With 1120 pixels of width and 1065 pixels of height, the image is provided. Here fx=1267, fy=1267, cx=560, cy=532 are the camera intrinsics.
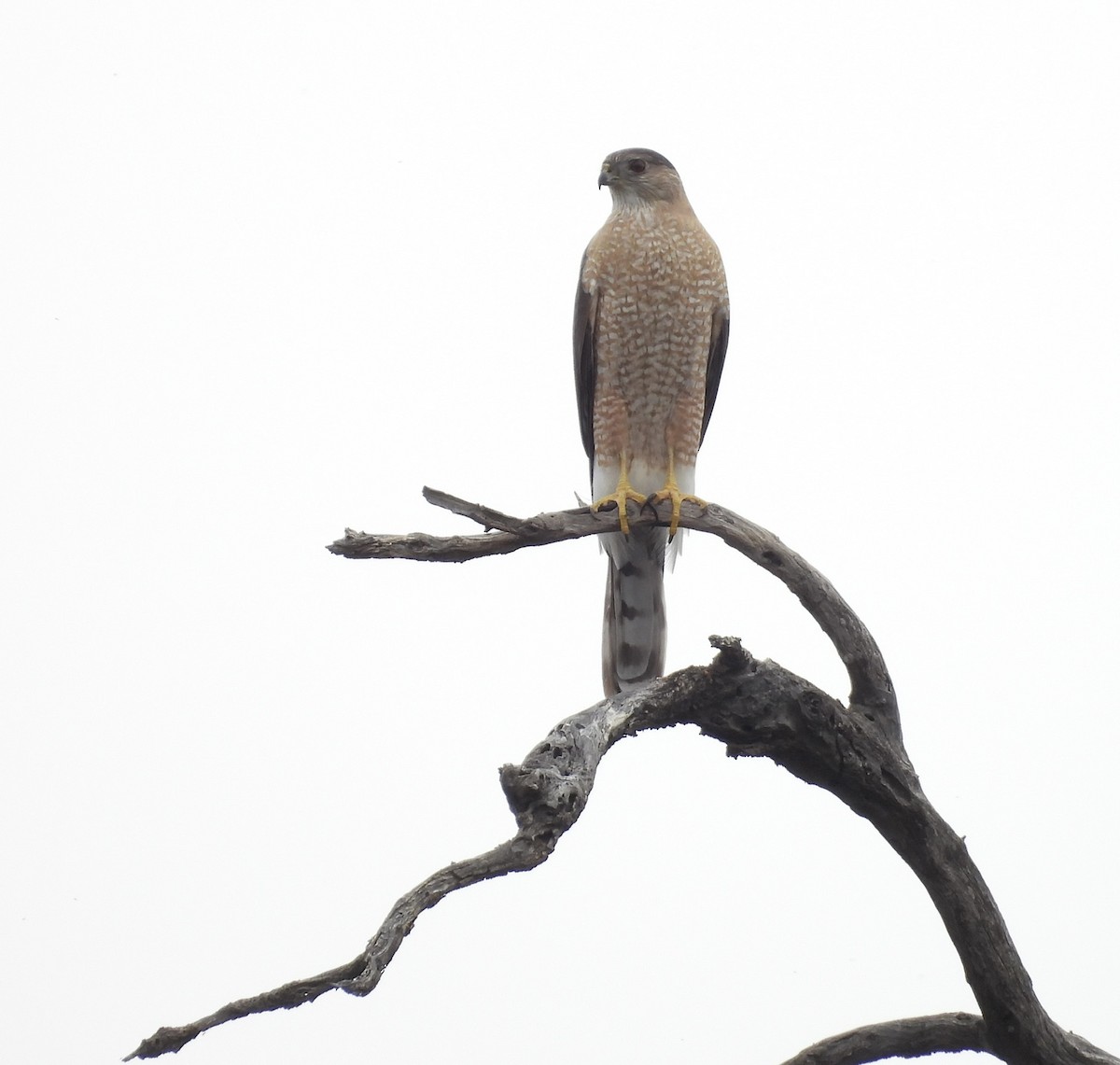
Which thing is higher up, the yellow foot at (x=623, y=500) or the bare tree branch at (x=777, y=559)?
the yellow foot at (x=623, y=500)

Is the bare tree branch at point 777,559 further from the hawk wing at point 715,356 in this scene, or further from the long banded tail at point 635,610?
the hawk wing at point 715,356

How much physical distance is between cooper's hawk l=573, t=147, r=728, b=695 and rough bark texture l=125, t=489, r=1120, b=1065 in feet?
2.87

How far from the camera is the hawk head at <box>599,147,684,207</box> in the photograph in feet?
17.1

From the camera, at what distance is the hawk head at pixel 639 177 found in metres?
5.21

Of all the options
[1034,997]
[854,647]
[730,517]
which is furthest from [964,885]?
[730,517]

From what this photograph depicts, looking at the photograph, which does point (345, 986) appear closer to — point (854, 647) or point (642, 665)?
point (854, 647)

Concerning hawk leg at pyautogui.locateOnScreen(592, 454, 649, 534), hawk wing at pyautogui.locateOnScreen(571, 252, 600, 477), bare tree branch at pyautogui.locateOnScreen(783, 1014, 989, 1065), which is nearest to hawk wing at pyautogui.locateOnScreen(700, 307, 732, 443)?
hawk wing at pyautogui.locateOnScreen(571, 252, 600, 477)

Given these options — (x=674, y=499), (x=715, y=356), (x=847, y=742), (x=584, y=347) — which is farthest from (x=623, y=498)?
(x=847, y=742)

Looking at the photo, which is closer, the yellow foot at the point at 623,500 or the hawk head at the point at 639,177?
the yellow foot at the point at 623,500

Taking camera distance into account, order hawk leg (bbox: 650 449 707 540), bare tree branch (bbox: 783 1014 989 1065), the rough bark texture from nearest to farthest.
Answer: the rough bark texture, bare tree branch (bbox: 783 1014 989 1065), hawk leg (bbox: 650 449 707 540)

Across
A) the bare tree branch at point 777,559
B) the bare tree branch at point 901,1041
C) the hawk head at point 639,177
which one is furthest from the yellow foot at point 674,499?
the bare tree branch at point 901,1041

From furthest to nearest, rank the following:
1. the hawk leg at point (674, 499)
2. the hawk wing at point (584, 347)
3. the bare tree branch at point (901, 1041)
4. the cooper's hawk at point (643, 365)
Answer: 1. the hawk wing at point (584, 347)
2. the cooper's hawk at point (643, 365)
3. the hawk leg at point (674, 499)
4. the bare tree branch at point (901, 1041)

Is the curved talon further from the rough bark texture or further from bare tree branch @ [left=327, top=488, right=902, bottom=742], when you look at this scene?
the rough bark texture

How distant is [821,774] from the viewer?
4.03 m
